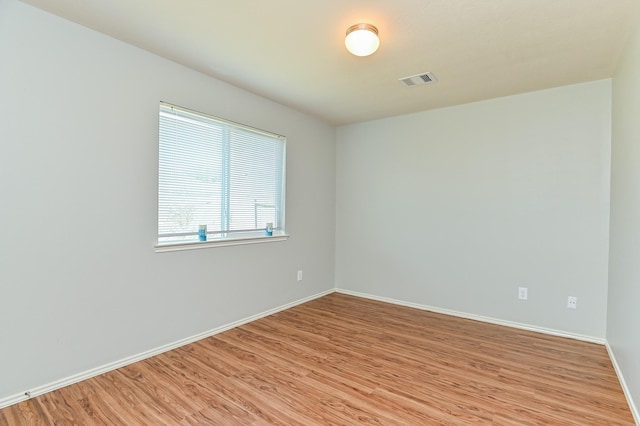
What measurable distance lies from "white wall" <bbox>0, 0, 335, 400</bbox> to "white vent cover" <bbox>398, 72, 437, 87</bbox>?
1.75 meters

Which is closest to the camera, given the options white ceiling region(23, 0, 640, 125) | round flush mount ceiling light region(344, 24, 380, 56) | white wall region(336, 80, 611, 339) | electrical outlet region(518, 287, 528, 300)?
white ceiling region(23, 0, 640, 125)

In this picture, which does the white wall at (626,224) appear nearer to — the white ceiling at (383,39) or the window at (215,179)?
the white ceiling at (383,39)

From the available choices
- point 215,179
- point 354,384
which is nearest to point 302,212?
point 215,179

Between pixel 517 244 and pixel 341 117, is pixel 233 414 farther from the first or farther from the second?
pixel 341 117

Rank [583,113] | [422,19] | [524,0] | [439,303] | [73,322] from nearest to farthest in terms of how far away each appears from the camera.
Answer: [524,0] < [422,19] < [73,322] < [583,113] < [439,303]

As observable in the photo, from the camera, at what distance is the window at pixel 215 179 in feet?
9.00

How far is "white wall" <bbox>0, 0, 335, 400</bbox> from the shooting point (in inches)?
76.7

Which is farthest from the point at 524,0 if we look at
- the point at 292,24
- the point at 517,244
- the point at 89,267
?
the point at 89,267

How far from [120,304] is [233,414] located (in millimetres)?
1230

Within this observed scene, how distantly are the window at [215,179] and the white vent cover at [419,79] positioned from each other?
1553 millimetres

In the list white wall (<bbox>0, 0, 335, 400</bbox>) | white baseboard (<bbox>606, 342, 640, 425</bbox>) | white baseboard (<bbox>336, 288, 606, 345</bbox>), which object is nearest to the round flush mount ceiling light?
white wall (<bbox>0, 0, 335, 400</bbox>)

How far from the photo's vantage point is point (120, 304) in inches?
94.7

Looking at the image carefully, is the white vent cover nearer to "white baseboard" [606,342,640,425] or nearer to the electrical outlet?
the electrical outlet

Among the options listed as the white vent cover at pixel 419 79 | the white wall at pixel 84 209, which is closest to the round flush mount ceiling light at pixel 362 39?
the white vent cover at pixel 419 79
